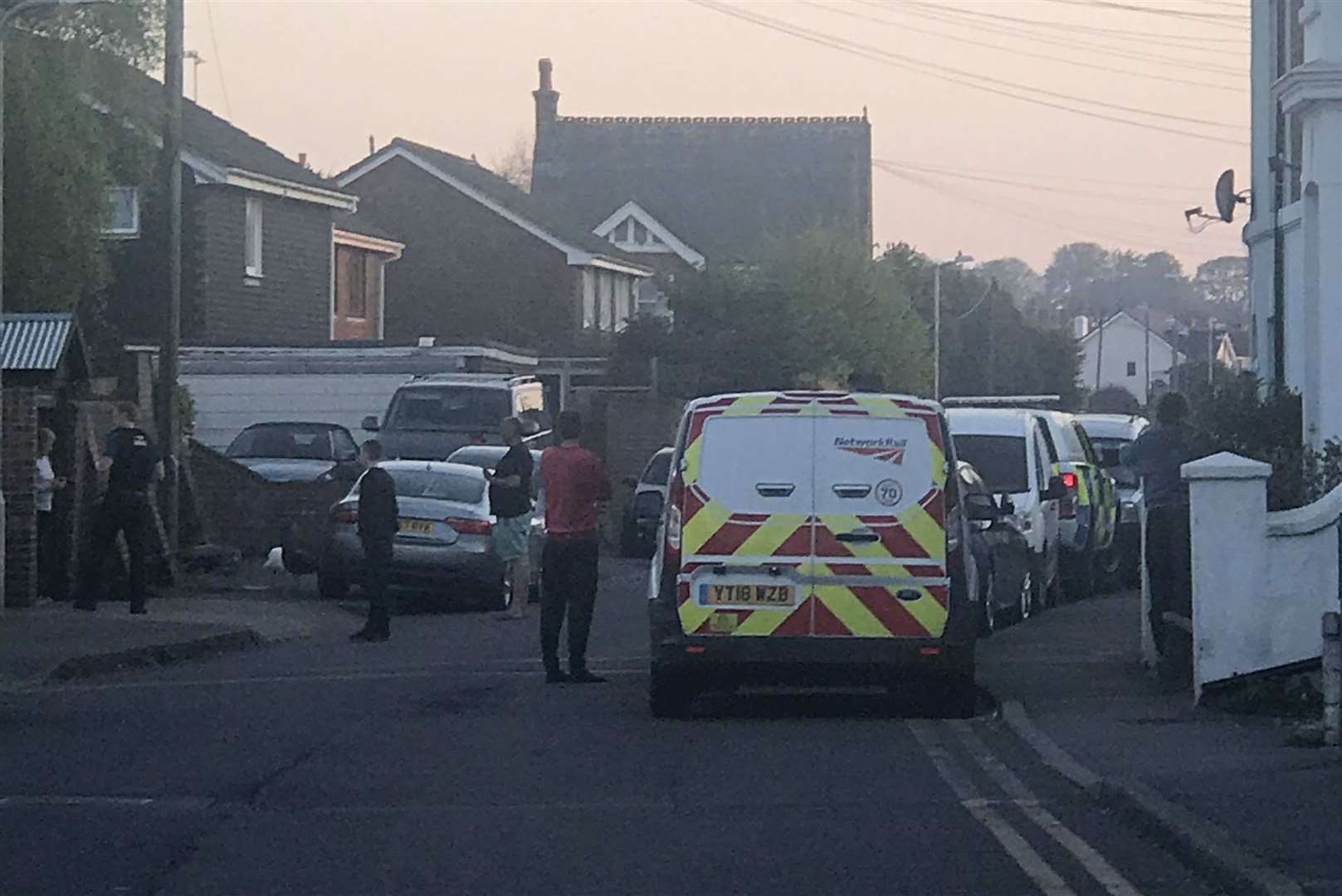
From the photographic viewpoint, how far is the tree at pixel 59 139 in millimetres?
26391

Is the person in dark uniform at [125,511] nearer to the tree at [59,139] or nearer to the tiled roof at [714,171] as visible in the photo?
the tree at [59,139]

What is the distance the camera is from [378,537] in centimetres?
1916

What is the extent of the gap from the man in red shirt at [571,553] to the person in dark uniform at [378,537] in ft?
12.2

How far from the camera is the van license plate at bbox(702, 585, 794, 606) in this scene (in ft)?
42.8

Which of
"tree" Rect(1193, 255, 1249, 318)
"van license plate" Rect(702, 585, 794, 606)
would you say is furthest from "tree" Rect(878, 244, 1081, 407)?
"tree" Rect(1193, 255, 1249, 318)

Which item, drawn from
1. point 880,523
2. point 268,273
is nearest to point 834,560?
point 880,523

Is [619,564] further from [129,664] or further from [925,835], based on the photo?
[925,835]

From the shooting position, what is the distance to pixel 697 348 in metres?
48.2

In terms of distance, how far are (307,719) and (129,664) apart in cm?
374

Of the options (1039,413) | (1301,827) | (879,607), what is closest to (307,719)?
(879,607)

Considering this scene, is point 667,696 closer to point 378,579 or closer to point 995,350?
point 378,579

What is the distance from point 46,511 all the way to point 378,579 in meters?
3.85

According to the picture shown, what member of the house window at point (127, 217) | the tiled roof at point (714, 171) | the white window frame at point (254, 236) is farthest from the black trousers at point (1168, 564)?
the tiled roof at point (714, 171)

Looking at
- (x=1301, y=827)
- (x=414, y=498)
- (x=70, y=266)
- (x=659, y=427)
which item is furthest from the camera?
(x=659, y=427)
